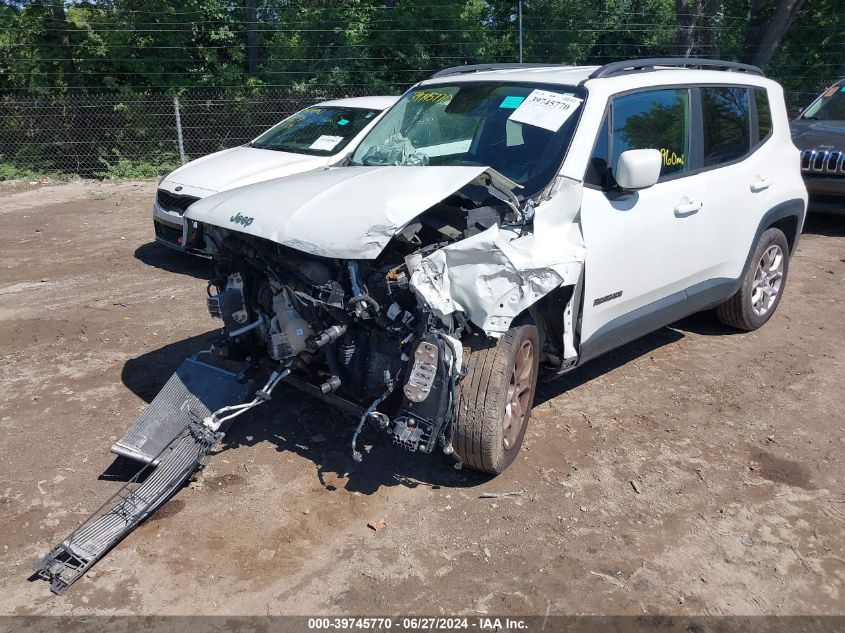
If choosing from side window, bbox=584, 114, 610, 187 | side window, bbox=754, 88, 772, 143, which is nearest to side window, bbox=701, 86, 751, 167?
side window, bbox=754, 88, 772, 143

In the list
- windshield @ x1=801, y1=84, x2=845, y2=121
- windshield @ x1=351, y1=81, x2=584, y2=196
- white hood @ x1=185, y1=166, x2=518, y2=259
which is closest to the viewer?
white hood @ x1=185, y1=166, x2=518, y2=259

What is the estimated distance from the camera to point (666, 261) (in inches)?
187

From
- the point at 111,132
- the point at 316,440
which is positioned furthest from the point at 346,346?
the point at 111,132

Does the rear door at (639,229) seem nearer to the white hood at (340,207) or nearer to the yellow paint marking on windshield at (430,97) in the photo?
the white hood at (340,207)

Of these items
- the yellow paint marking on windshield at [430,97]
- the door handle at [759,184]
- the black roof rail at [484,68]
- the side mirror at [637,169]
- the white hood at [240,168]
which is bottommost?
the white hood at [240,168]

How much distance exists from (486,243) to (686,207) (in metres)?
Answer: 1.87

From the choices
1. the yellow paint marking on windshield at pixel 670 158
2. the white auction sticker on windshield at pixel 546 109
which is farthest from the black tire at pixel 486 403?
the yellow paint marking on windshield at pixel 670 158

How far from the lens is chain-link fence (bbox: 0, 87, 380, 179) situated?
543 inches

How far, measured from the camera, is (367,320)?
3.77m

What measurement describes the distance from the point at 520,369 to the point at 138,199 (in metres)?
9.96

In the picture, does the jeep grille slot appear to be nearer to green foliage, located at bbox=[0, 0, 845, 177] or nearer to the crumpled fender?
the crumpled fender

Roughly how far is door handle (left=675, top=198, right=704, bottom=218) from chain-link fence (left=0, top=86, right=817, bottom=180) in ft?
37.0

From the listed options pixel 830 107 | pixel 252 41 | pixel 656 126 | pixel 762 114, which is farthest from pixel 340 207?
pixel 252 41

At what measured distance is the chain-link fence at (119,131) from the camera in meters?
13.8
